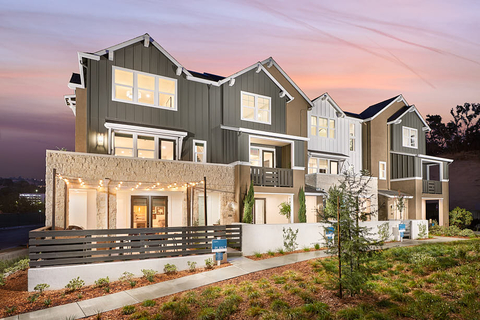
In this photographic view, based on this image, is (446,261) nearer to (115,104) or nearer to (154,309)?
(154,309)

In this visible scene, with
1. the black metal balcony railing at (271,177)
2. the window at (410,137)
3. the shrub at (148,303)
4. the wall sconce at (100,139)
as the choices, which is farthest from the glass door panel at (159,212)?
the window at (410,137)

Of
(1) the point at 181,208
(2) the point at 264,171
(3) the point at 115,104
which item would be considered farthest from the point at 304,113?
(3) the point at 115,104

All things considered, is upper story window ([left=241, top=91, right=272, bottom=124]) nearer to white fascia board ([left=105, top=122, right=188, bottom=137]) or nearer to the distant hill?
white fascia board ([left=105, top=122, right=188, bottom=137])

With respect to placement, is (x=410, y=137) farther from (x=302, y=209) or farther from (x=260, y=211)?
(x=260, y=211)

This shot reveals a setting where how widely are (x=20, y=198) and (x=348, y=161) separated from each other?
60.1m

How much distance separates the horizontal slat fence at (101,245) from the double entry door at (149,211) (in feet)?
14.2

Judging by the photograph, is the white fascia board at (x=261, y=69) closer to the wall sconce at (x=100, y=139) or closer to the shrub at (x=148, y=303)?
the wall sconce at (x=100, y=139)

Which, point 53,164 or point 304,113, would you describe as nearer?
point 53,164

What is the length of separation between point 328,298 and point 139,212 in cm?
1118

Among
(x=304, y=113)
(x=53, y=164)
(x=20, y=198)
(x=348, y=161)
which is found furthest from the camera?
(x=20, y=198)

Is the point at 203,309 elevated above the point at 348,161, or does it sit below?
below

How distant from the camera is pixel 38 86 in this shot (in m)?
29.0

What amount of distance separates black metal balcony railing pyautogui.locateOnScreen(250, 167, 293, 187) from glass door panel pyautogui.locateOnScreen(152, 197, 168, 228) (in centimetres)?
490

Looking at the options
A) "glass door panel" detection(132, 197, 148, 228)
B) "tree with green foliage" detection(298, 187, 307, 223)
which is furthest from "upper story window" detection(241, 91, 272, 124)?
"glass door panel" detection(132, 197, 148, 228)
